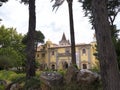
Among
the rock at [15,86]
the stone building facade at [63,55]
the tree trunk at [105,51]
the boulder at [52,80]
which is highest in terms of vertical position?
the stone building facade at [63,55]

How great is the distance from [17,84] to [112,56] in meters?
8.32

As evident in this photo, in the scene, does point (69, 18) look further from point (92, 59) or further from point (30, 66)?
point (92, 59)

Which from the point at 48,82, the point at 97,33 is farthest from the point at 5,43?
the point at 97,33

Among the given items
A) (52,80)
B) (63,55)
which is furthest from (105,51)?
(63,55)

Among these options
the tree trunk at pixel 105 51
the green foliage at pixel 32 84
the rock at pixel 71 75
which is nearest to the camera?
the tree trunk at pixel 105 51

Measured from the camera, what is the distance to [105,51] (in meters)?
8.23

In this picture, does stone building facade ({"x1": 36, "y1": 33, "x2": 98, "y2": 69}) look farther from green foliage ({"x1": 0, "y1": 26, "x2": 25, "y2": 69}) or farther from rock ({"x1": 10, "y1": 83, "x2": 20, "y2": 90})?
rock ({"x1": 10, "y1": 83, "x2": 20, "y2": 90})

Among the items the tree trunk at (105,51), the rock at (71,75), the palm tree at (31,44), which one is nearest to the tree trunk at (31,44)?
the palm tree at (31,44)

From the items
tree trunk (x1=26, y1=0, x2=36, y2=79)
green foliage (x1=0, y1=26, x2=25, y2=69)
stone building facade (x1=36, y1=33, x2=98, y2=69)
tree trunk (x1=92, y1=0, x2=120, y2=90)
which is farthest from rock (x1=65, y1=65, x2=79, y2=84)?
stone building facade (x1=36, y1=33, x2=98, y2=69)

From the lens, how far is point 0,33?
47594 millimetres

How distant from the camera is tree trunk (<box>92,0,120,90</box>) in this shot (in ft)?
26.3

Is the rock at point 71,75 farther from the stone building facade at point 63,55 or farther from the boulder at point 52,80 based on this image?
the stone building facade at point 63,55

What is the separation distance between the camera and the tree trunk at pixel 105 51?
26.3 ft

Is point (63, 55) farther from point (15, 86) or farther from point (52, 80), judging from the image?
point (52, 80)
